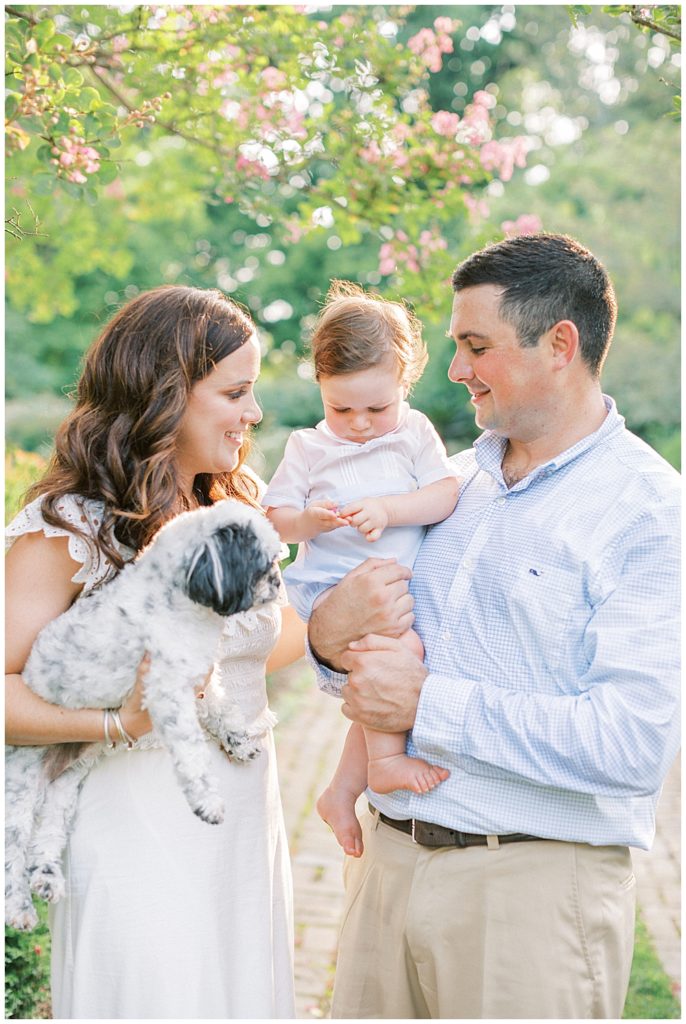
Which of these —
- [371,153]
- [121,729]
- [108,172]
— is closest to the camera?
[121,729]

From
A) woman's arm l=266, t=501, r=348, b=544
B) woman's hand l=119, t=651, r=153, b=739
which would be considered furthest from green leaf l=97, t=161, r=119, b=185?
woman's hand l=119, t=651, r=153, b=739

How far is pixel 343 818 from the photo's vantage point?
3240 millimetres

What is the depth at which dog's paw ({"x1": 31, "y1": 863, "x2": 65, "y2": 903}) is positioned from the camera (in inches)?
102

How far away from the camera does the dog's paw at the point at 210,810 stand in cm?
246

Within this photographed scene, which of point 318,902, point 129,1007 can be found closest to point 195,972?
point 129,1007

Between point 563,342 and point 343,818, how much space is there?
171 centimetres

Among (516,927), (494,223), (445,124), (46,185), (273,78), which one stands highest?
(494,223)

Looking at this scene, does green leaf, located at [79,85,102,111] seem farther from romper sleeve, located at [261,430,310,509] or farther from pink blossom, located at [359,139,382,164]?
pink blossom, located at [359,139,382,164]

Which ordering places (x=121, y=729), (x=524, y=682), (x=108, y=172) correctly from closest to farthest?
1. (x=121, y=729)
2. (x=524, y=682)
3. (x=108, y=172)

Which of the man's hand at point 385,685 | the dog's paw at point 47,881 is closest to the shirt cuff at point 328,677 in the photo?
the man's hand at point 385,685

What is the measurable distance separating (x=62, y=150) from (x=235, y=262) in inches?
700

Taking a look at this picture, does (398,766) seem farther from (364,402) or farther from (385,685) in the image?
(364,402)

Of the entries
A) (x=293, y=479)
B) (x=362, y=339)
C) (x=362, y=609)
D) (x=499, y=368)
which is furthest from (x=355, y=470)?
(x=499, y=368)

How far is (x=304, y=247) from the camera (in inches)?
784
